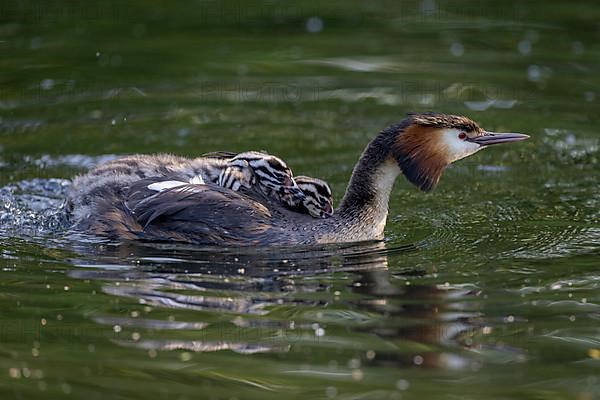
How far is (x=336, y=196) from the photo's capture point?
10.5 m

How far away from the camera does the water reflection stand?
6719 mm

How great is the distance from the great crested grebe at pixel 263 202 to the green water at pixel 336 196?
8.2 inches

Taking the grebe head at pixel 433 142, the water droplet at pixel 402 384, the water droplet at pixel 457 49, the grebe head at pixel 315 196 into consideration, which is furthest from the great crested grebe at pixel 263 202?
the water droplet at pixel 457 49

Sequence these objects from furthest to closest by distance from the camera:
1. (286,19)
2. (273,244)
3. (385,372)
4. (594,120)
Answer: (286,19)
(594,120)
(273,244)
(385,372)

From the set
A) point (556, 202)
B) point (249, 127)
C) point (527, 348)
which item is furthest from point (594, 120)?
point (527, 348)

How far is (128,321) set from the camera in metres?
7.06

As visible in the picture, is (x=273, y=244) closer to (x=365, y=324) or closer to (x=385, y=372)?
(x=365, y=324)

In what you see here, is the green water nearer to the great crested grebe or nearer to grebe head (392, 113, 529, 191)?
the great crested grebe

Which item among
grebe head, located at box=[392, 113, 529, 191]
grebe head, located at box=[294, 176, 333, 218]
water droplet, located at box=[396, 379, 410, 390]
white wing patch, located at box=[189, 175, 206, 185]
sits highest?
grebe head, located at box=[392, 113, 529, 191]

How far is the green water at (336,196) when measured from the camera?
646cm

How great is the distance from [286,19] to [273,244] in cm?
704

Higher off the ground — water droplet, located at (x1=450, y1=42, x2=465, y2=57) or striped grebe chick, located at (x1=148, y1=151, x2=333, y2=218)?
water droplet, located at (x1=450, y1=42, x2=465, y2=57)

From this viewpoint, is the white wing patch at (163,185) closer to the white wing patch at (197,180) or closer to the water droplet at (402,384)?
the white wing patch at (197,180)

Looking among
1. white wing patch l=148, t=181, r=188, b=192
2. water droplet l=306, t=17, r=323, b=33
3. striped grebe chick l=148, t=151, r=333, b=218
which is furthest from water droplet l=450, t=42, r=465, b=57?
white wing patch l=148, t=181, r=188, b=192
